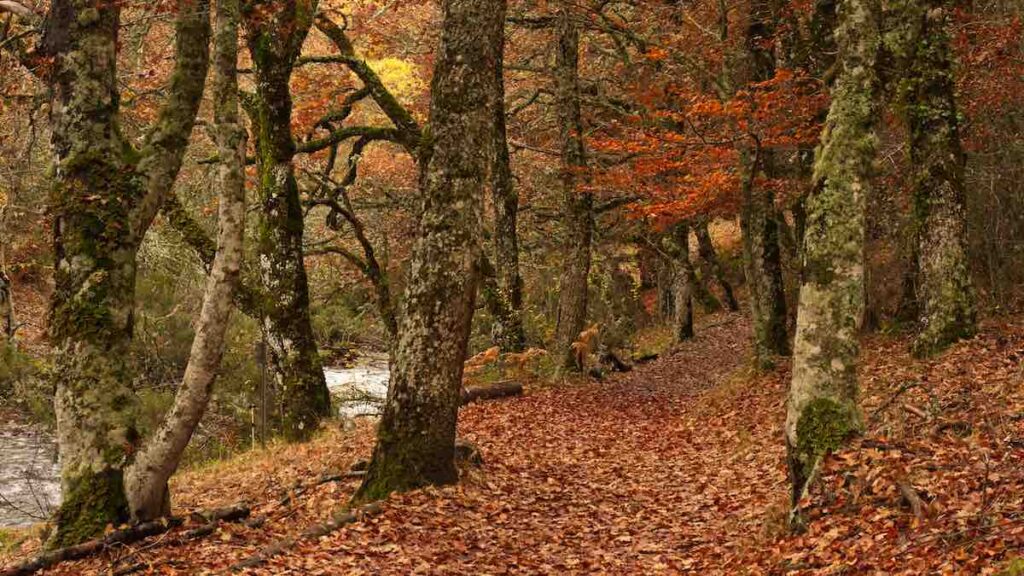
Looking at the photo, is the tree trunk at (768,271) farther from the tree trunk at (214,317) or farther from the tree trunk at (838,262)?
the tree trunk at (214,317)

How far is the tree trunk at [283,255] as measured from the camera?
43.9 feet

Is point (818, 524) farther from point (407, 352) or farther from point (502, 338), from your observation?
point (502, 338)

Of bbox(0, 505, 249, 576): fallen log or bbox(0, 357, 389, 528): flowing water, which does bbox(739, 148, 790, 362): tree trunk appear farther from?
bbox(0, 505, 249, 576): fallen log

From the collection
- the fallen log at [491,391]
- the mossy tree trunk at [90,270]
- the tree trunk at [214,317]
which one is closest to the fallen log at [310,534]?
the tree trunk at [214,317]

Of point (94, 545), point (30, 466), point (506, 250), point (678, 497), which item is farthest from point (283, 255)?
point (678, 497)

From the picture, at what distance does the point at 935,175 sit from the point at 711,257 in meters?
15.5

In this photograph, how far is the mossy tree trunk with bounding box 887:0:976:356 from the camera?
12805mm

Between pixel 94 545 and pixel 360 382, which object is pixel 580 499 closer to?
pixel 94 545

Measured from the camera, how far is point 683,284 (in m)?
24.6

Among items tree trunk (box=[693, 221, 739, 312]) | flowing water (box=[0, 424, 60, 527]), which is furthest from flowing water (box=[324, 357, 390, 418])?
tree trunk (box=[693, 221, 739, 312])

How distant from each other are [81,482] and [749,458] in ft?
25.8

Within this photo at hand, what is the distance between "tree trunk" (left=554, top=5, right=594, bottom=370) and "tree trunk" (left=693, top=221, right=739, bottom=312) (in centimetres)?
732

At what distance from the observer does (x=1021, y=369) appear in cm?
988

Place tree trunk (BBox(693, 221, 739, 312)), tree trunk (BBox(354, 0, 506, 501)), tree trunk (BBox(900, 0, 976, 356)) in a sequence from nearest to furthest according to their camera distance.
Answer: tree trunk (BBox(354, 0, 506, 501))
tree trunk (BBox(900, 0, 976, 356))
tree trunk (BBox(693, 221, 739, 312))
